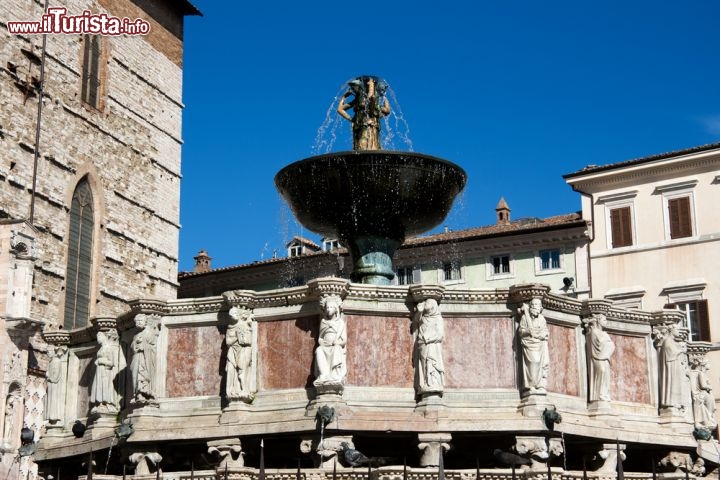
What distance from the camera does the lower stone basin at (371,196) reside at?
1386cm

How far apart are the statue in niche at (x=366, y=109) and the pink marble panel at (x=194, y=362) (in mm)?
3867

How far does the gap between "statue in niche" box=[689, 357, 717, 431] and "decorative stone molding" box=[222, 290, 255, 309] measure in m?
5.84

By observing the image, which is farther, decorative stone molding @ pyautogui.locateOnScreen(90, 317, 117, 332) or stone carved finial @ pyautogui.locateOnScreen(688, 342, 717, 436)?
stone carved finial @ pyautogui.locateOnScreen(688, 342, 717, 436)

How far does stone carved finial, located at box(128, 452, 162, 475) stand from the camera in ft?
39.1

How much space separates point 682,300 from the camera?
3353cm

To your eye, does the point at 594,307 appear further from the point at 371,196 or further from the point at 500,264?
the point at 500,264

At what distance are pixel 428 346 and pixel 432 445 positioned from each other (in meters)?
1.15

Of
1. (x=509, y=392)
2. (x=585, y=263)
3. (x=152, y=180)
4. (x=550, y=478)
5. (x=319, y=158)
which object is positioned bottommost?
(x=550, y=478)

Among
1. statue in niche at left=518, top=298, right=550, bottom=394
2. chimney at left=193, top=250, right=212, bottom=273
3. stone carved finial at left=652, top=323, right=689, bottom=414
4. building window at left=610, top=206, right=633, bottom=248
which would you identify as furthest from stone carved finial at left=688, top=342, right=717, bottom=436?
chimney at left=193, top=250, right=212, bottom=273

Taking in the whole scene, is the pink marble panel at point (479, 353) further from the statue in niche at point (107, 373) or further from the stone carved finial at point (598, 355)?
the statue in niche at point (107, 373)

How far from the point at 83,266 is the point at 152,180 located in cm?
490

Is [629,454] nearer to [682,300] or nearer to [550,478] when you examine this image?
[550,478]

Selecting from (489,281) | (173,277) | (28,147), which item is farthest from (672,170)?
(28,147)

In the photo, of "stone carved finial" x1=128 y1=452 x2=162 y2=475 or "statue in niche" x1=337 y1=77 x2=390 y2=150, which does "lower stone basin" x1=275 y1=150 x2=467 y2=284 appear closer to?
"statue in niche" x1=337 y1=77 x2=390 y2=150
